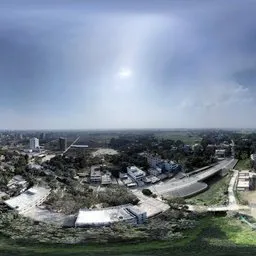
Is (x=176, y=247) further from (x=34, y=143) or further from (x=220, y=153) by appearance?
(x=34, y=143)

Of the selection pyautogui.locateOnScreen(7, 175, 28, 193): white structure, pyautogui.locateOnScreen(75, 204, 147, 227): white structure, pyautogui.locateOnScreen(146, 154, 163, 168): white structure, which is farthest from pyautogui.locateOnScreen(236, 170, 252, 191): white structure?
pyautogui.locateOnScreen(7, 175, 28, 193): white structure

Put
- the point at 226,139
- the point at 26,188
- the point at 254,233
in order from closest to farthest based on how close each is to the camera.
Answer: the point at 254,233 → the point at 26,188 → the point at 226,139

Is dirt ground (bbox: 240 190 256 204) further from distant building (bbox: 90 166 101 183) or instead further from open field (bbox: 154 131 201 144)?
open field (bbox: 154 131 201 144)

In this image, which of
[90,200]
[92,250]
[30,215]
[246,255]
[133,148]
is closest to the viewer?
[246,255]

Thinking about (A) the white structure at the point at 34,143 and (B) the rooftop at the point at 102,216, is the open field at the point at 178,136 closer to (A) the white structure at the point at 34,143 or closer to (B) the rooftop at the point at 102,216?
(A) the white structure at the point at 34,143

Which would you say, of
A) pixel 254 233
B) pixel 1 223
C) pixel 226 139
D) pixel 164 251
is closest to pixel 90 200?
pixel 1 223

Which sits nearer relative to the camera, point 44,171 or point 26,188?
point 26,188

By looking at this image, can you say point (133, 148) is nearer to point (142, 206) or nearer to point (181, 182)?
point (181, 182)
